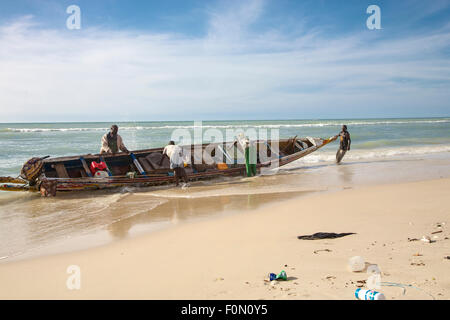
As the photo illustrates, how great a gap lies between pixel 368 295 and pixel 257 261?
4.68 feet

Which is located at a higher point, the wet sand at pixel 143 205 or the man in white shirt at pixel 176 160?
the man in white shirt at pixel 176 160

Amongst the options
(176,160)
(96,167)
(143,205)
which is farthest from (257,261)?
(96,167)

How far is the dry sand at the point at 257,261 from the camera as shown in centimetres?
328

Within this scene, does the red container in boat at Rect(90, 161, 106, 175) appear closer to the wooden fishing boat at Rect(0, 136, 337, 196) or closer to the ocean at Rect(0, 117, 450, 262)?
the wooden fishing boat at Rect(0, 136, 337, 196)

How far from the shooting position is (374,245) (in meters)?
4.36

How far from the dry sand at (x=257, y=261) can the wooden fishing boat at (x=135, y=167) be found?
488 cm

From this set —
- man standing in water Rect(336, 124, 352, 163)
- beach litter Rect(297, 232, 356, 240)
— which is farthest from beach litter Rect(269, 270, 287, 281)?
man standing in water Rect(336, 124, 352, 163)

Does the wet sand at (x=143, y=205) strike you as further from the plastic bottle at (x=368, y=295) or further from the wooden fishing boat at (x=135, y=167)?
the plastic bottle at (x=368, y=295)

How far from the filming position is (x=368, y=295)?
2875 millimetres

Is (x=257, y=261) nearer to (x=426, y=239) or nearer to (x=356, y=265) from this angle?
(x=356, y=265)

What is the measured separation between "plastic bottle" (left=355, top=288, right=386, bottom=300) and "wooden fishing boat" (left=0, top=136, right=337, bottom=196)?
8.46m

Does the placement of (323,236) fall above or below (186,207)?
above

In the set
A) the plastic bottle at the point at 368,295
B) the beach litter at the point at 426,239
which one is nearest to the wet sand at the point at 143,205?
the beach litter at the point at 426,239
